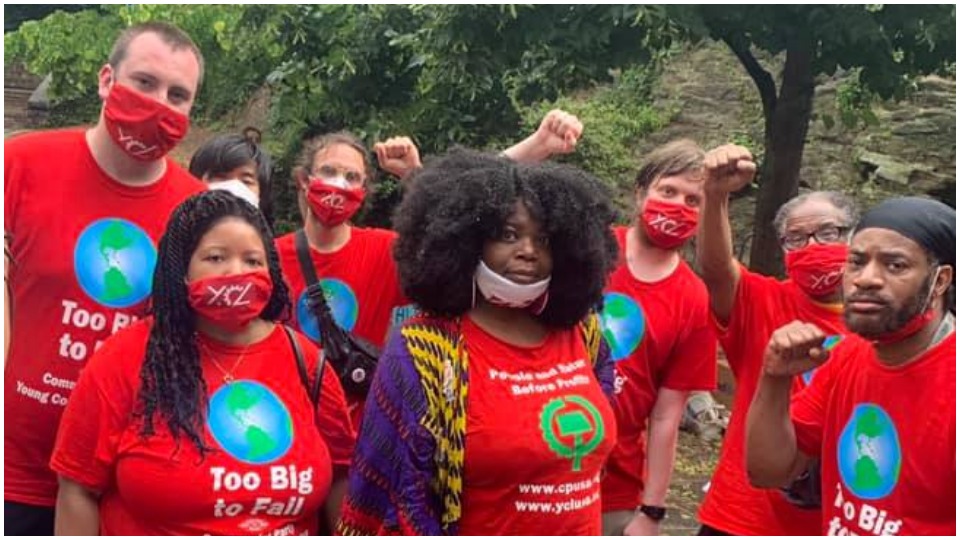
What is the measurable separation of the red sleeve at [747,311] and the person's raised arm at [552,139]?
822 mm

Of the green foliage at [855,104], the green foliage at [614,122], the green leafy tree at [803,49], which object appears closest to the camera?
the green leafy tree at [803,49]

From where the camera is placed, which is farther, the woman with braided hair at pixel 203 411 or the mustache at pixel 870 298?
the mustache at pixel 870 298

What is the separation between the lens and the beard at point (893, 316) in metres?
3.21

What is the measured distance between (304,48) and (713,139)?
659 centimetres

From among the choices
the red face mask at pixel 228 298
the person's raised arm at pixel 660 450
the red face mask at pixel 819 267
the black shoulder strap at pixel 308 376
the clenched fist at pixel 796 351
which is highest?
the red face mask at pixel 819 267

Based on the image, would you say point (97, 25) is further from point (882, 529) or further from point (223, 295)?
point (882, 529)

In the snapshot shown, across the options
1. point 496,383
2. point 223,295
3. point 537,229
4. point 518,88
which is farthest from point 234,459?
point 518,88

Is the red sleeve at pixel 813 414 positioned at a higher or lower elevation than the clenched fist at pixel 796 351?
lower

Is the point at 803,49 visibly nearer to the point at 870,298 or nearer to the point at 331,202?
the point at 331,202

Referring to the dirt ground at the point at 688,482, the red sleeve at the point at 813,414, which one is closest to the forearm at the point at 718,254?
the red sleeve at the point at 813,414

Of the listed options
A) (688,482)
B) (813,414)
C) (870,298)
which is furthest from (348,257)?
(688,482)

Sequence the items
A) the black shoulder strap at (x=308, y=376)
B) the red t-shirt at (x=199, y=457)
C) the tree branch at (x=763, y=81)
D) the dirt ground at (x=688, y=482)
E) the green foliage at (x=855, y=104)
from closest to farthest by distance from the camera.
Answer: the red t-shirt at (x=199, y=457), the black shoulder strap at (x=308, y=376), the dirt ground at (x=688, y=482), the tree branch at (x=763, y=81), the green foliage at (x=855, y=104)

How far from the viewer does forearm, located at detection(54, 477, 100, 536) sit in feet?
10.3

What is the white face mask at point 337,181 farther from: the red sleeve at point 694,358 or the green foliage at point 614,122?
the green foliage at point 614,122
